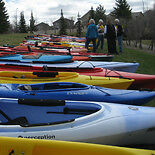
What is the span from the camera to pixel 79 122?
232cm

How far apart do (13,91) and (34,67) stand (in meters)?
1.82

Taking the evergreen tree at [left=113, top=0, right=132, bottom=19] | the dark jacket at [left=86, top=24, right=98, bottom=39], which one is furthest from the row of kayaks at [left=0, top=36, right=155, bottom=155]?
the evergreen tree at [left=113, top=0, right=132, bottom=19]

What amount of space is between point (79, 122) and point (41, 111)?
0.69m

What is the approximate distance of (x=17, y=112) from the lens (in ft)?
9.03

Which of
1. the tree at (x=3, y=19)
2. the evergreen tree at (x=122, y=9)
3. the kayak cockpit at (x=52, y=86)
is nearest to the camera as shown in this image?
the kayak cockpit at (x=52, y=86)

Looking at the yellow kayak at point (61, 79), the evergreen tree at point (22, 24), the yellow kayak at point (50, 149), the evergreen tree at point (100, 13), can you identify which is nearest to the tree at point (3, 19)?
the evergreen tree at point (22, 24)

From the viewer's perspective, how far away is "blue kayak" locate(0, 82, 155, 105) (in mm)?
3253

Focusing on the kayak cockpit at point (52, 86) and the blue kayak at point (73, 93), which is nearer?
the blue kayak at point (73, 93)

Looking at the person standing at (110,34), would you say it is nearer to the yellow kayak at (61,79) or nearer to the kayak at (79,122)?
the yellow kayak at (61,79)

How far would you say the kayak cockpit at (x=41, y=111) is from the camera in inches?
107

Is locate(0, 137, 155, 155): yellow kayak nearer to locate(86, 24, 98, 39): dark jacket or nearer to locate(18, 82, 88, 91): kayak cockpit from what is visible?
locate(18, 82, 88, 91): kayak cockpit

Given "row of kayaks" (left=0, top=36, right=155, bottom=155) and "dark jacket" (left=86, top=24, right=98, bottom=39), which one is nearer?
"row of kayaks" (left=0, top=36, right=155, bottom=155)

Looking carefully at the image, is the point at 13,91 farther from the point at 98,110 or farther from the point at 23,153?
the point at 23,153

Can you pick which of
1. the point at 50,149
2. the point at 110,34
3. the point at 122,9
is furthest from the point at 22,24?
the point at 50,149
